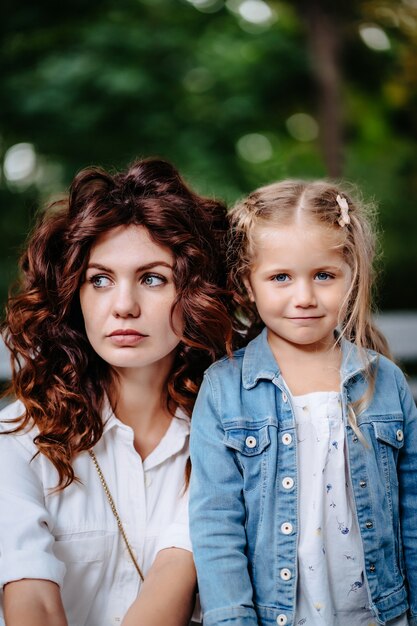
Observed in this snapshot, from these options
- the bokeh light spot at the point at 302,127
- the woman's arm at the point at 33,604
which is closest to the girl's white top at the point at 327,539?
the woman's arm at the point at 33,604

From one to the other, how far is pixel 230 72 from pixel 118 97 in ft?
3.80

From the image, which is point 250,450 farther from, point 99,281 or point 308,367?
point 99,281

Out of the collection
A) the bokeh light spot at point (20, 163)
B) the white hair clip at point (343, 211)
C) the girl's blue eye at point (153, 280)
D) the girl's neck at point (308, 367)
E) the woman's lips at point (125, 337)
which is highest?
the bokeh light spot at point (20, 163)

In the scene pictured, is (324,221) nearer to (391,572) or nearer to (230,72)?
(391,572)

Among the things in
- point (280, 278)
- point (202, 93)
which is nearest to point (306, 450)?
point (280, 278)

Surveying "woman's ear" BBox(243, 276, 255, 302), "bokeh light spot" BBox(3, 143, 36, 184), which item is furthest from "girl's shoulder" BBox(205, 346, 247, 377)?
"bokeh light spot" BBox(3, 143, 36, 184)

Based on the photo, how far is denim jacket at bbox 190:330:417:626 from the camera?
162 centimetres

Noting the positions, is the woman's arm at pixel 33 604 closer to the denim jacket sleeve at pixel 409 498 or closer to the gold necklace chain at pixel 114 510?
the gold necklace chain at pixel 114 510

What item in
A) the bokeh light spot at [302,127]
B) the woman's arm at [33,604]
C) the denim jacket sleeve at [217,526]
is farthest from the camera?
the bokeh light spot at [302,127]

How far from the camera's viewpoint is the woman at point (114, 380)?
1717 millimetres

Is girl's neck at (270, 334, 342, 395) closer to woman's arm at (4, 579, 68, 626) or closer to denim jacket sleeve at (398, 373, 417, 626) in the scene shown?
denim jacket sleeve at (398, 373, 417, 626)

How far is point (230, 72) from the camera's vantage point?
6723mm

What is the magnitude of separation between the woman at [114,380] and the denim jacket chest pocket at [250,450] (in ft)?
0.73

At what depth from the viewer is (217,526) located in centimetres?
163
